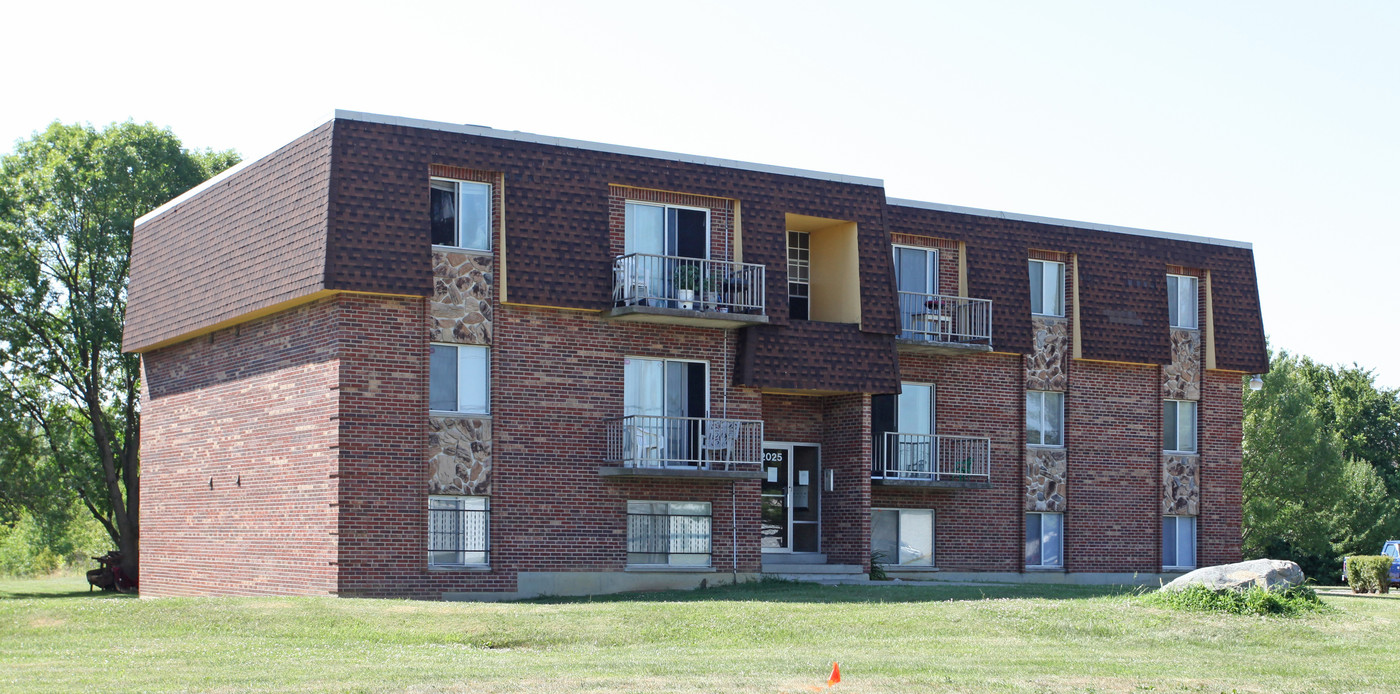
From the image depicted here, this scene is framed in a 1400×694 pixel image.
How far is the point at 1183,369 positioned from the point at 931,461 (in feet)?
23.9

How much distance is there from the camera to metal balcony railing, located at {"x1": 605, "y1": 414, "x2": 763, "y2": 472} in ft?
86.9

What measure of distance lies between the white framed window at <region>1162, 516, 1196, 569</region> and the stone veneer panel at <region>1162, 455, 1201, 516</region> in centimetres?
24

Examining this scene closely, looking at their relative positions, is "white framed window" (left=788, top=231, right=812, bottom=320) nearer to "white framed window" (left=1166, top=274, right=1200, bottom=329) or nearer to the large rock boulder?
"white framed window" (left=1166, top=274, right=1200, bottom=329)

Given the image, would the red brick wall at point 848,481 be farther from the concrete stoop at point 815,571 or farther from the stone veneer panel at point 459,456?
the stone veneer panel at point 459,456

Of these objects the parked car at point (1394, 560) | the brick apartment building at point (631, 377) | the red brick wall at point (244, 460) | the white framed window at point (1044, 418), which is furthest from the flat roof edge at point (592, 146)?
the parked car at point (1394, 560)

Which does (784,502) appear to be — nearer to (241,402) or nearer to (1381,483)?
(241,402)

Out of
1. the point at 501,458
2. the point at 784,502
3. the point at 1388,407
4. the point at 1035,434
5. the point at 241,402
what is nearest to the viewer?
the point at 501,458

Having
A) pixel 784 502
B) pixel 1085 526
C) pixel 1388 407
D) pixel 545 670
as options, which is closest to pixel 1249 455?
pixel 1388 407

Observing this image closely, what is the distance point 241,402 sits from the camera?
2758 cm

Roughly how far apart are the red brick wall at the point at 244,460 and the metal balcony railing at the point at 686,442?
498cm

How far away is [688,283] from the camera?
2697 centimetres

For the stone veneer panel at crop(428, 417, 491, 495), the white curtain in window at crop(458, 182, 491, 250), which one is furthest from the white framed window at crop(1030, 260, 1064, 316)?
the stone veneer panel at crop(428, 417, 491, 495)

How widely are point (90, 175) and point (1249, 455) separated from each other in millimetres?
39019

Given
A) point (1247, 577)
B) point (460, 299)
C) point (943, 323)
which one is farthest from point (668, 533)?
point (1247, 577)
